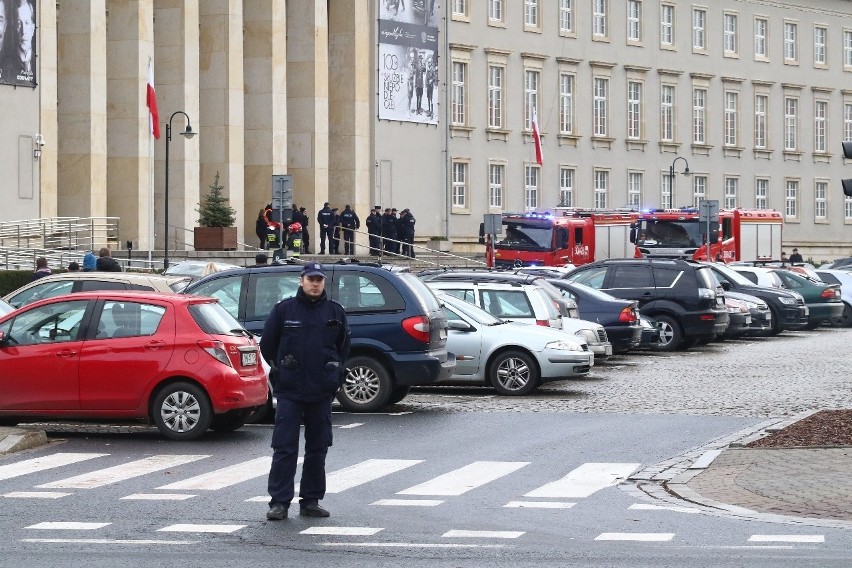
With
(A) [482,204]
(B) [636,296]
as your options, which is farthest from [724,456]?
(A) [482,204]

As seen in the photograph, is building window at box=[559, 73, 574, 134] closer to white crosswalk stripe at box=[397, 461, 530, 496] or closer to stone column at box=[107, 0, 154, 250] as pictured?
stone column at box=[107, 0, 154, 250]

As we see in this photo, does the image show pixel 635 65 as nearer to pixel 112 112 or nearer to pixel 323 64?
pixel 323 64

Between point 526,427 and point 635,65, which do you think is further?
point 635,65

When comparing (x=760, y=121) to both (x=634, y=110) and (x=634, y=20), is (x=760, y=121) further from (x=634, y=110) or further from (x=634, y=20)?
(x=634, y=20)

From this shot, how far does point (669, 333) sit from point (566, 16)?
4319cm

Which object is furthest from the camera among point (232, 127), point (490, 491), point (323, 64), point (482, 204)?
point (482, 204)

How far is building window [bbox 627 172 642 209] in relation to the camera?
8325 cm

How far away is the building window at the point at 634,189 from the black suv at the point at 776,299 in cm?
3833

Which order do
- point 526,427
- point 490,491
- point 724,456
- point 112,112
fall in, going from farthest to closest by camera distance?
point 112,112 < point 526,427 < point 724,456 < point 490,491

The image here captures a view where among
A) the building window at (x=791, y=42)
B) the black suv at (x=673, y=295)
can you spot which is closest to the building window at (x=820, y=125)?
the building window at (x=791, y=42)

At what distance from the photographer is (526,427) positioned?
21.2 meters

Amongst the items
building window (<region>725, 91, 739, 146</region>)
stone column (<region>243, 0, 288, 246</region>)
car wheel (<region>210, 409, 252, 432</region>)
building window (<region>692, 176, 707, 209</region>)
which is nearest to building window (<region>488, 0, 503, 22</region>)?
stone column (<region>243, 0, 288, 246</region>)

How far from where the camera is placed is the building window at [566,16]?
259 feet

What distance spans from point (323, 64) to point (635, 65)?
1996cm
